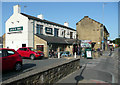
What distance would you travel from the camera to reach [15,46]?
22062mm

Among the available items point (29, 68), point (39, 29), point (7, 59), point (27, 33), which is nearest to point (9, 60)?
point (7, 59)

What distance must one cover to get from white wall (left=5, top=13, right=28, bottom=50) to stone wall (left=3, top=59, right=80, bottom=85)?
14874 mm

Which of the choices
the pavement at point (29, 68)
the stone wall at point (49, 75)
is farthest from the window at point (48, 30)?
the stone wall at point (49, 75)

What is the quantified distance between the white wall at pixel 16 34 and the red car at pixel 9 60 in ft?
42.8

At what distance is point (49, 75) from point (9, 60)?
338 cm

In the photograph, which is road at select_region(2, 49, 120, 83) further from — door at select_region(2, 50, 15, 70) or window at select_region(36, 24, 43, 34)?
window at select_region(36, 24, 43, 34)

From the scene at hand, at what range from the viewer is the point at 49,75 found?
538 cm

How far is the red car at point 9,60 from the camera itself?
7.05 metres

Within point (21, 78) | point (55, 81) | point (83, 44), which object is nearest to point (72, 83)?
point (55, 81)

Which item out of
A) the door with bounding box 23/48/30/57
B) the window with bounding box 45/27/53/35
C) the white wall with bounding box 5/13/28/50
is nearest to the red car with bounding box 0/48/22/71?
the door with bounding box 23/48/30/57

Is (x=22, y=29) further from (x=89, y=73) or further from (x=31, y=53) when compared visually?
(x=89, y=73)

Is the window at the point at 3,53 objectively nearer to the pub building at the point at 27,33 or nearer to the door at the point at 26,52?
the door at the point at 26,52

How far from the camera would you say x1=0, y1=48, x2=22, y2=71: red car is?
7052 millimetres

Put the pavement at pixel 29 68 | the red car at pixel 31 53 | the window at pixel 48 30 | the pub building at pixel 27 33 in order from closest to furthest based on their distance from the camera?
the pavement at pixel 29 68 → the red car at pixel 31 53 → the pub building at pixel 27 33 → the window at pixel 48 30
